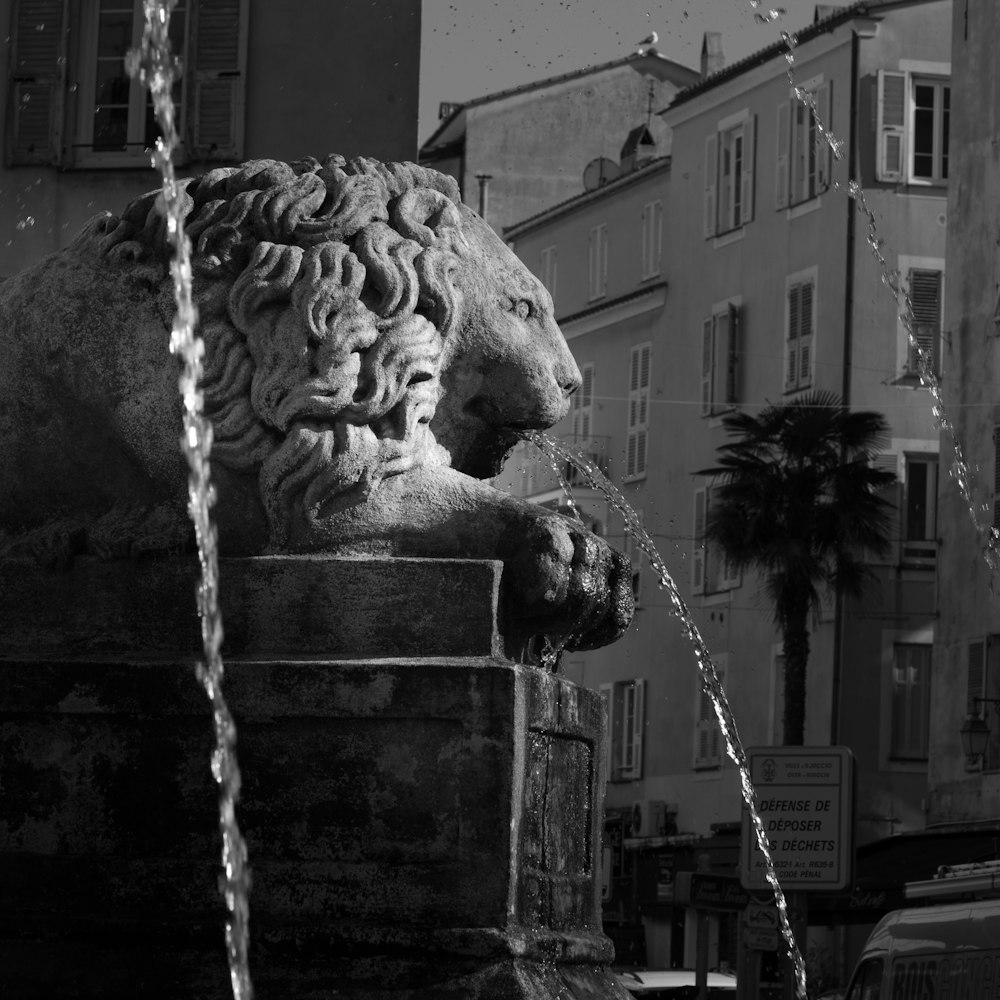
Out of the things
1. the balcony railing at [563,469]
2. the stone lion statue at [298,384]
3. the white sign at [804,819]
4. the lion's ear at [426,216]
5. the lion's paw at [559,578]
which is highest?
the balcony railing at [563,469]

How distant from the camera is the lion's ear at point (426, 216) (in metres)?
4.87

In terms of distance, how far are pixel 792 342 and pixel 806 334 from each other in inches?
21.4

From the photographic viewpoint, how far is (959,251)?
1517 inches

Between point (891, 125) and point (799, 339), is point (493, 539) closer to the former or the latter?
point (799, 339)

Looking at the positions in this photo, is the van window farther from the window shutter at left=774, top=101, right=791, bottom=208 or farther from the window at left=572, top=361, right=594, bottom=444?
the window at left=572, top=361, right=594, bottom=444

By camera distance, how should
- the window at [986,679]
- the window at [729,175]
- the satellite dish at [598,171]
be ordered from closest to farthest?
the window at [986,679]
the window at [729,175]
the satellite dish at [598,171]

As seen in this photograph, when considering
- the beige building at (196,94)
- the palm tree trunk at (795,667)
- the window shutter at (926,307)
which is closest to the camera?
the beige building at (196,94)

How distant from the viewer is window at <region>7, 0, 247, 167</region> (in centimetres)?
1969

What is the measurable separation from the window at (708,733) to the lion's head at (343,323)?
138 ft

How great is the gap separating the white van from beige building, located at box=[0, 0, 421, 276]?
7.86 meters

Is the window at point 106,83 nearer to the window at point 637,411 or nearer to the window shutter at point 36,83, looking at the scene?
the window shutter at point 36,83

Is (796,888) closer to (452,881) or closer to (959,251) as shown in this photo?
(452,881)

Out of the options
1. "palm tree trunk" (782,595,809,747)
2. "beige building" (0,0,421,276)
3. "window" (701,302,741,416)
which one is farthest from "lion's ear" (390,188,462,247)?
"window" (701,302,741,416)

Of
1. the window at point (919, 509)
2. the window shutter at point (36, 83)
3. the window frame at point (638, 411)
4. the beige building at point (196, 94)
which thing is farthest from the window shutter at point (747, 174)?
the window shutter at point (36, 83)
